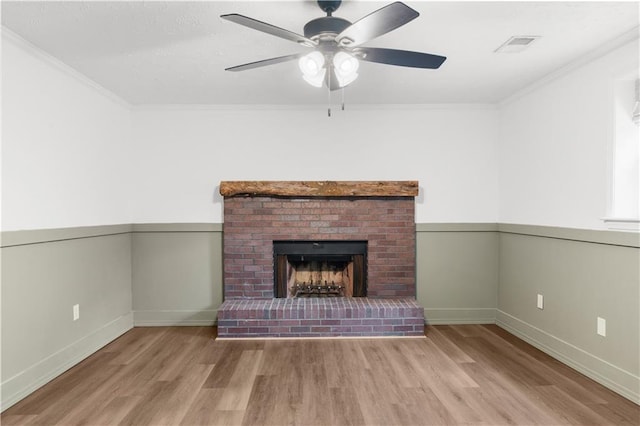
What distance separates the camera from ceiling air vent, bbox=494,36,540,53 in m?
2.37

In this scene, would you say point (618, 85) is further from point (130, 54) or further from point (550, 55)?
point (130, 54)

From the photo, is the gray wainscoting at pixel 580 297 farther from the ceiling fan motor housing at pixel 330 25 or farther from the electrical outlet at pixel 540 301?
the ceiling fan motor housing at pixel 330 25

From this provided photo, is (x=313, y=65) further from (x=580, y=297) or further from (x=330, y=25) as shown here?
(x=580, y=297)

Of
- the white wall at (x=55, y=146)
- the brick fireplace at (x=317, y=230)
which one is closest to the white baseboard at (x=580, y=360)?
the brick fireplace at (x=317, y=230)

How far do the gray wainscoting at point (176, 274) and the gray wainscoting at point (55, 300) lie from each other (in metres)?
0.22

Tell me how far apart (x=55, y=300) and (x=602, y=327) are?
12.7 feet

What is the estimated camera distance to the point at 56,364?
8.81 feet

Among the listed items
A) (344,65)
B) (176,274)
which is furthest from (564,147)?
(176,274)

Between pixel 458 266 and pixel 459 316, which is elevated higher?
pixel 458 266

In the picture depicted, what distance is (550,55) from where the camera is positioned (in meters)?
2.64

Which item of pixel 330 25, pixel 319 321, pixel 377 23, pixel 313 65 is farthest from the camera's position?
pixel 319 321

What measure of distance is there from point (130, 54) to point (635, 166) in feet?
11.6

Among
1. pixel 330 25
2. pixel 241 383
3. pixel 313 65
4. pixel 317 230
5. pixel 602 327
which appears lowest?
pixel 241 383

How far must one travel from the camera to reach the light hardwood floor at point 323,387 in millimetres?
2129
